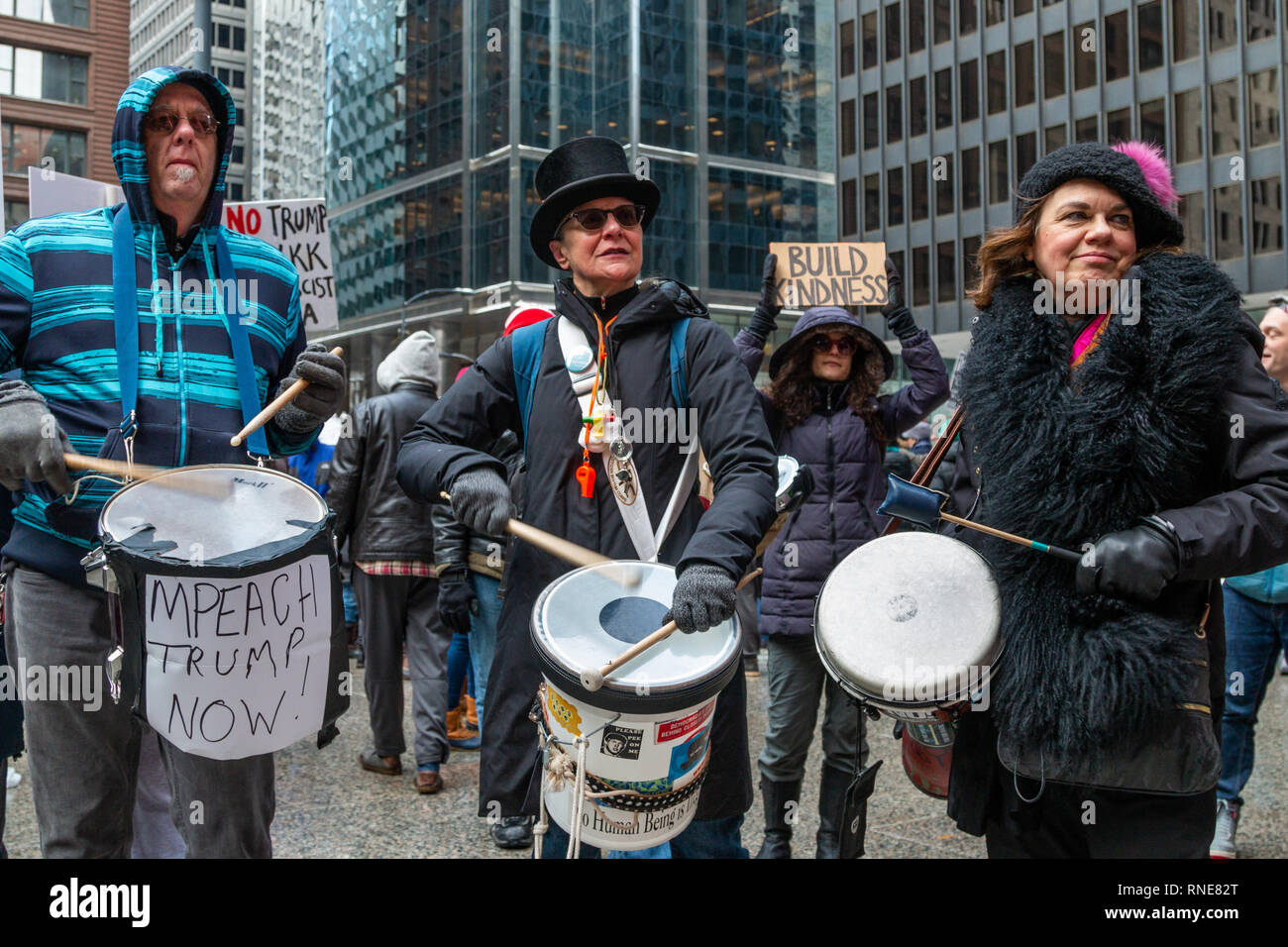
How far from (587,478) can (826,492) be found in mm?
2231

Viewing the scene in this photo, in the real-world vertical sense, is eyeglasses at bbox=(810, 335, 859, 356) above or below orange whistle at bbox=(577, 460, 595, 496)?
above

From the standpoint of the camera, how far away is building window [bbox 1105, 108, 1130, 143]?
41.1 meters

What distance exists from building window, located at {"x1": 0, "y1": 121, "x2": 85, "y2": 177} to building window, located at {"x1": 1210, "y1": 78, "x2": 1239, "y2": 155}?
40.5m

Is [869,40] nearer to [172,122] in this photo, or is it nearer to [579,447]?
[172,122]

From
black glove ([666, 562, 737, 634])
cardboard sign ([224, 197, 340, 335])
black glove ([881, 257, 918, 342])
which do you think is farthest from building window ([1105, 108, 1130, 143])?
black glove ([666, 562, 737, 634])

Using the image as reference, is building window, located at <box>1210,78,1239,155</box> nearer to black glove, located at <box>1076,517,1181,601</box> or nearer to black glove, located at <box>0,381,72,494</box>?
black glove, located at <box>1076,517,1181,601</box>

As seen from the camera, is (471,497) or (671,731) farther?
(471,497)

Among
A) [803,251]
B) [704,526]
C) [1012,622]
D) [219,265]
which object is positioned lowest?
[1012,622]

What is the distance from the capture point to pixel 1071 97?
43.2 meters

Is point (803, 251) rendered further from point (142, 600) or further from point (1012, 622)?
point (142, 600)

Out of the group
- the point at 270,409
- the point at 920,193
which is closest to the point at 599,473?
the point at 270,409

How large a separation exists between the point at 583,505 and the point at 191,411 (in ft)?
3.26

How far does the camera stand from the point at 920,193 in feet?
158
